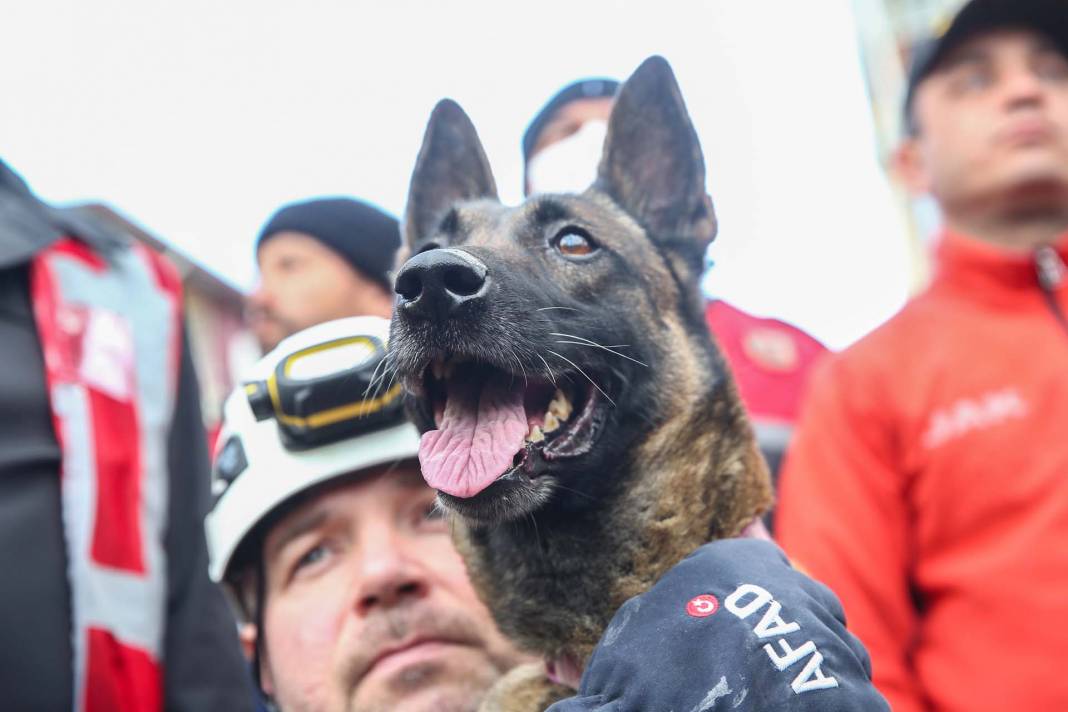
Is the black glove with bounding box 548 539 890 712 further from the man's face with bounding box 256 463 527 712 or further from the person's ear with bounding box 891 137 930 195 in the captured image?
the person's ear with bounding box 891 137 930 195

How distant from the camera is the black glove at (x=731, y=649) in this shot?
1043 mm

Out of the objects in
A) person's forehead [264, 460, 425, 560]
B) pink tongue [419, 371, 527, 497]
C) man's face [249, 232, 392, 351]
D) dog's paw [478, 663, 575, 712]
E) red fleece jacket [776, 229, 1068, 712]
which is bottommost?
red fleece jacket [776, 229, 1068, 712]

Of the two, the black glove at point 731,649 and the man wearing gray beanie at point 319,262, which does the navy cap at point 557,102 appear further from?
the black glove at point 731,649

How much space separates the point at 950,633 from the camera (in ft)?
8.13

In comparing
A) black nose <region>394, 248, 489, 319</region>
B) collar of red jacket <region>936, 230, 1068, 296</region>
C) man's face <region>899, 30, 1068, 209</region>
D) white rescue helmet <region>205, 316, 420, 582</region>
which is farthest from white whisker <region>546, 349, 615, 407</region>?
collar of red jacket <region>936, 230, 1068, 296</region>

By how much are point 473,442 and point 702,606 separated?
35cm

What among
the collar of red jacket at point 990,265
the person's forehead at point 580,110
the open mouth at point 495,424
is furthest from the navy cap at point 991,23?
the open mouth at point 495,424

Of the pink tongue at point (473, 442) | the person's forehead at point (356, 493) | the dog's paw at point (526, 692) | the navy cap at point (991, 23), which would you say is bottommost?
the dog's paw at point (526, 692)

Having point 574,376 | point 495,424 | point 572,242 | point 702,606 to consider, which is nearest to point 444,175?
point 572,242

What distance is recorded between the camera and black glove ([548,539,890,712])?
1.04 meters

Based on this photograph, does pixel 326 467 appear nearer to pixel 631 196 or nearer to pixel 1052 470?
pixel 631 196

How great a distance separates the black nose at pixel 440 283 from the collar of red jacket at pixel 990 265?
2237 mm

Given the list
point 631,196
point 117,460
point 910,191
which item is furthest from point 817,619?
point 910,191

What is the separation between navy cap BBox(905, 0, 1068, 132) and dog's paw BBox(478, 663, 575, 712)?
2.29 metres
